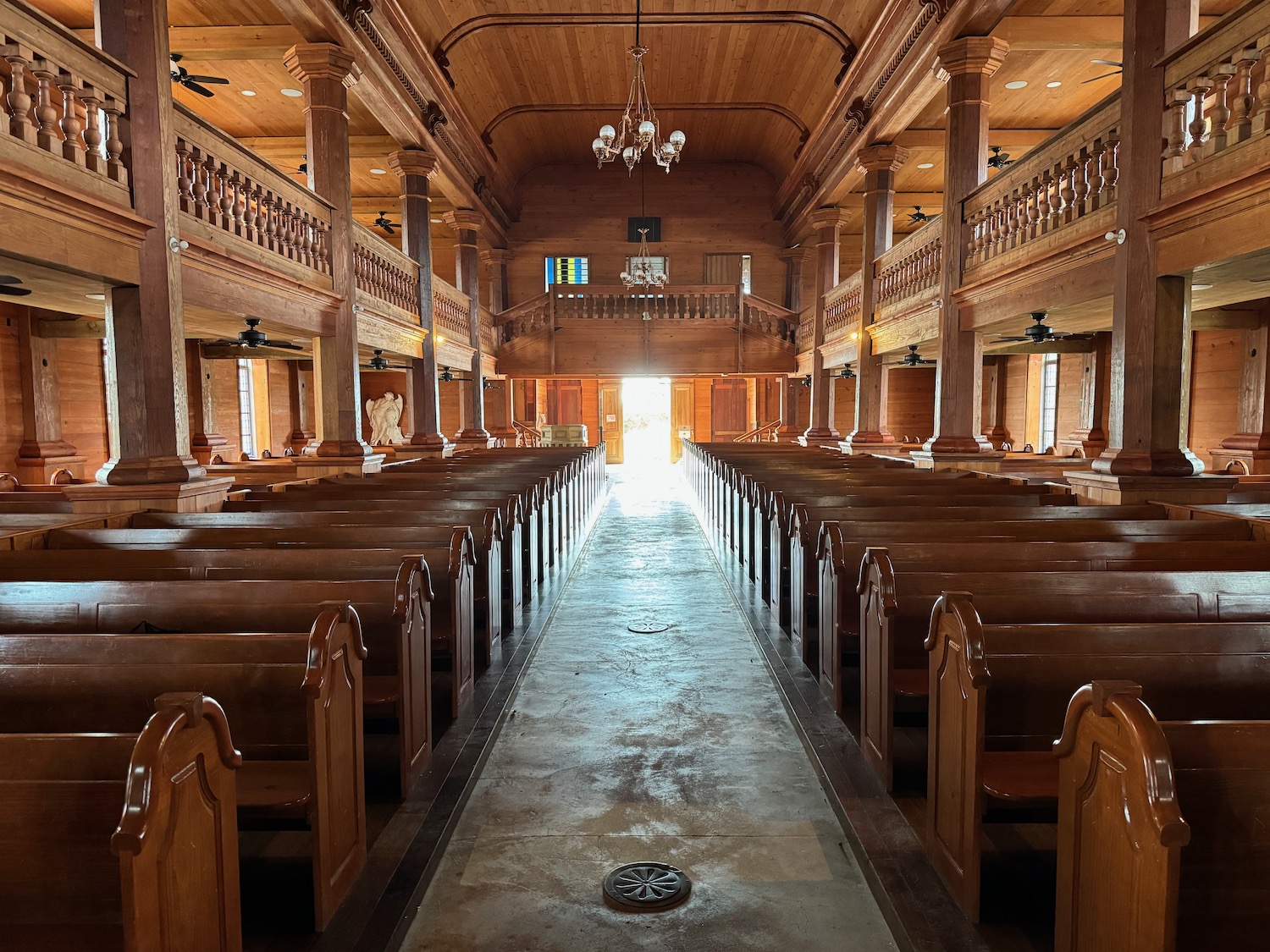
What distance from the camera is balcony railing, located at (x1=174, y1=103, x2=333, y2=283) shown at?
5395 mm

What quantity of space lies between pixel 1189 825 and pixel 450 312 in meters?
12.3

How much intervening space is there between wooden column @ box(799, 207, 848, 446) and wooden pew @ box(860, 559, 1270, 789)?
35.6ft

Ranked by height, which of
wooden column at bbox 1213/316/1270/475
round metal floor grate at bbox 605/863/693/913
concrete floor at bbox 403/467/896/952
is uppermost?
wooden column at bbox 1213/316/1270/475

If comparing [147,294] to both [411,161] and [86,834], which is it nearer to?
[86,834]

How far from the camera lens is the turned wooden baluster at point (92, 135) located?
4.32 metres

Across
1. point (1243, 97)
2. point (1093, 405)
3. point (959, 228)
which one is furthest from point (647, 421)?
point (1243, 97)

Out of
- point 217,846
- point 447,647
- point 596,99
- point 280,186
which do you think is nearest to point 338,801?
point 217,846

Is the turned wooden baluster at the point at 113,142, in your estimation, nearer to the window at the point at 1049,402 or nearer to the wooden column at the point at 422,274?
the wooden column at the point at 422,274

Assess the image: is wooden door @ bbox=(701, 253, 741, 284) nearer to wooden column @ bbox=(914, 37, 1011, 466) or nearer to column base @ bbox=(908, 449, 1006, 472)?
wooden column @ bbox=(914, 37, 1011, 466)

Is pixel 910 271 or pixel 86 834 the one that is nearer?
pixel 86 834

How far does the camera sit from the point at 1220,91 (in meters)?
4.07

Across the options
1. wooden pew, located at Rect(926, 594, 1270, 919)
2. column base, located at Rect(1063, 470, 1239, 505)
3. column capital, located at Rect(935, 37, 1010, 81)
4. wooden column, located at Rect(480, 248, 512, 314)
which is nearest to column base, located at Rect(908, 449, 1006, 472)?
column base, located at Rect(1063, 470, 1239, 505)

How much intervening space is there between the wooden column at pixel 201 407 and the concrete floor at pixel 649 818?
8588 millimetres

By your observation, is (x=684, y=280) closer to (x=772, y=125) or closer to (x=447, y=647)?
(x=772, y=125)
